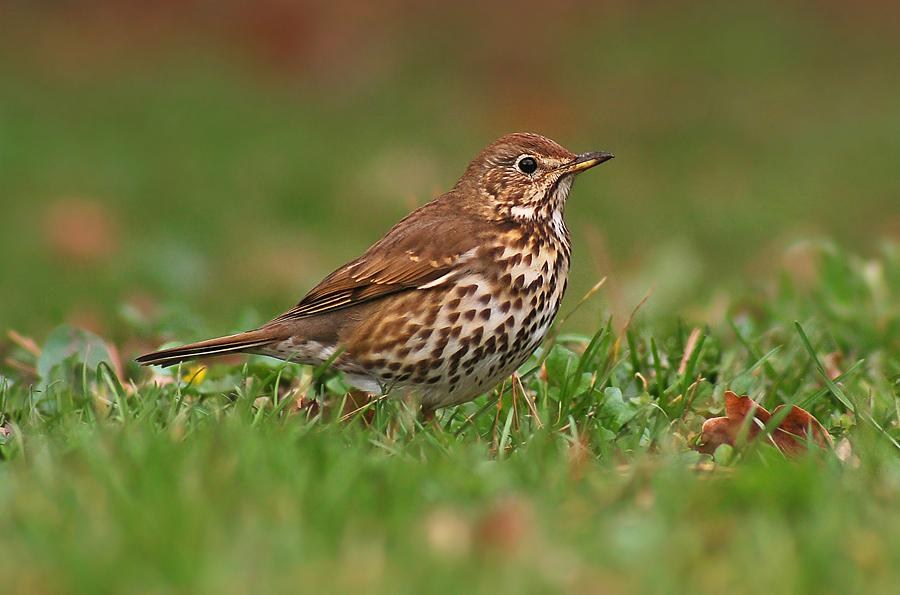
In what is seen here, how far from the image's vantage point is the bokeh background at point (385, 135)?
33.8 ft

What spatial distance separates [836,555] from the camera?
345 cm

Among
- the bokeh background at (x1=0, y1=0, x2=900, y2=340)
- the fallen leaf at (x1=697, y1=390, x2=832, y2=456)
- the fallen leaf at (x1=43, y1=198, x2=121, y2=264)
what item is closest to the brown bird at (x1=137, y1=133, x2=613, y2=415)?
the fallen leaf at (x1=697, y1=390, x2=832, y2=456)

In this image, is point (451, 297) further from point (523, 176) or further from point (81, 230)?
point (81, 230)

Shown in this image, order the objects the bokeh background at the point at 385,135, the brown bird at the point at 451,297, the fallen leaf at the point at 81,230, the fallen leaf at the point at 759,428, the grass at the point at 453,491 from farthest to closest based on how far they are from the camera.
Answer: the fallen leaf at the point at 81,230 < the bokeh background at the point at 385,135 < the brown bird at the point at 451,297 < the fallen leaf at the point at 759,428 < the grass at the point at 453,491

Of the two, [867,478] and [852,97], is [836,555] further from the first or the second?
[852,97]

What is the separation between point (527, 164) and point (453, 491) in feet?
7.06

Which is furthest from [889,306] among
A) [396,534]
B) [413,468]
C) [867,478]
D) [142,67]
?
[142,67]

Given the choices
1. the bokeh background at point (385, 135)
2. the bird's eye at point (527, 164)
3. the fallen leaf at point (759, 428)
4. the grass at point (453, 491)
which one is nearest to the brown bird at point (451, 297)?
the bird's eye at point (527, 164)

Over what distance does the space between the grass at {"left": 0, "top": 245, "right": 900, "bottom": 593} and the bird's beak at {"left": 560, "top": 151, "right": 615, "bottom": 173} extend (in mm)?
642

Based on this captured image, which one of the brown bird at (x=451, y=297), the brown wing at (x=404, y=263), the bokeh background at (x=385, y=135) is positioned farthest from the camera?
the bokeh background at (x=385, y=135)

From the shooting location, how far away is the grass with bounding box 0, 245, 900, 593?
10.8 ft

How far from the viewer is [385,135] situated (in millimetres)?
14344

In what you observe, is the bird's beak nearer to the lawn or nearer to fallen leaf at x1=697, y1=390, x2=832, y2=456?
the lawn

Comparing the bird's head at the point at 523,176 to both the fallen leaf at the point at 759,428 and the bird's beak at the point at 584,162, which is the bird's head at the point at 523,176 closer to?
the bird's beak at the point at 584,162
